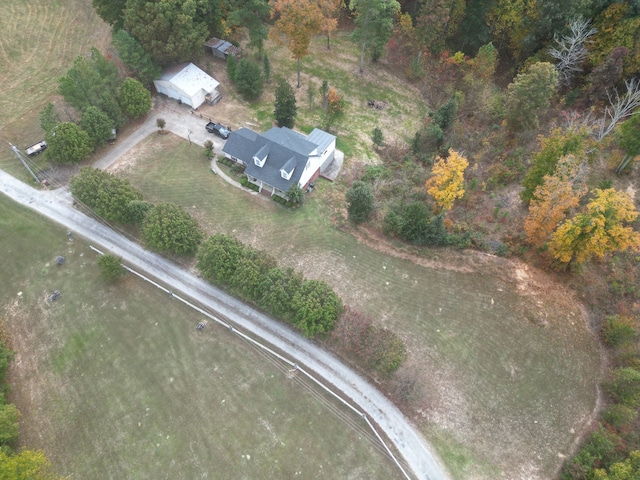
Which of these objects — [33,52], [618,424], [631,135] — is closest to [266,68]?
[33,52]

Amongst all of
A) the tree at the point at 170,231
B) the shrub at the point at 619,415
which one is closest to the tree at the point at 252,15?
the tree at the point at 170,231

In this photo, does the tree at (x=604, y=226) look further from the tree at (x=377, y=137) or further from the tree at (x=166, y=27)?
the tree at (x=166, y=27)

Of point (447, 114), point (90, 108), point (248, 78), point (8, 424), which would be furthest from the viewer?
point (248, 78)

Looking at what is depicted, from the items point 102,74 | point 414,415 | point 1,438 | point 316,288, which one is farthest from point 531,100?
point 1,438

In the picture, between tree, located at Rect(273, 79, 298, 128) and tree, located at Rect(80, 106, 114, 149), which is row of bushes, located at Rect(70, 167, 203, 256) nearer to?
tree, located at Rect(80, 106, 114, 149)

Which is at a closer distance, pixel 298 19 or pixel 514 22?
pixel 298 19

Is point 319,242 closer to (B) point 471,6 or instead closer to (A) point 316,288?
(A) point 316,288

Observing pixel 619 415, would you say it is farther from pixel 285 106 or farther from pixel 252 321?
pixel 285 106
